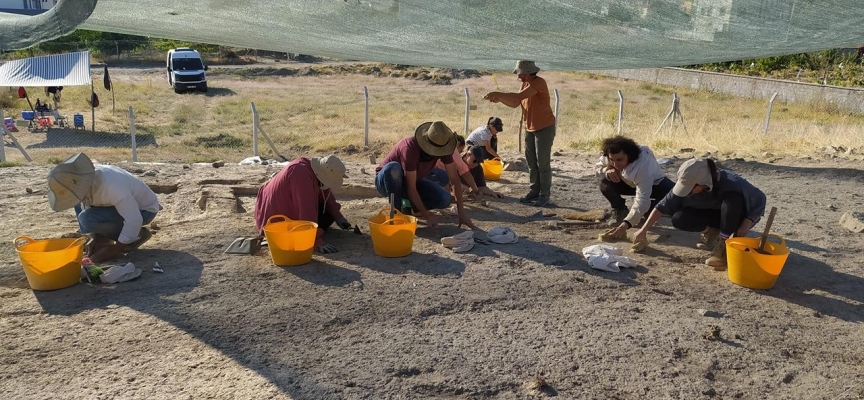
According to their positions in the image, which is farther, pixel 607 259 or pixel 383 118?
pixel 383 118

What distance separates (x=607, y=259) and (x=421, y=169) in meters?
1.73

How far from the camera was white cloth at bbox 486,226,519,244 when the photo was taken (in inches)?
203

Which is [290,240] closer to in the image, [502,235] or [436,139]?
[436,139]

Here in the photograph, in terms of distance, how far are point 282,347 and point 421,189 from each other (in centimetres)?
247

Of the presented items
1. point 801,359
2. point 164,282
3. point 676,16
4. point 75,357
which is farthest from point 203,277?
point 801,359

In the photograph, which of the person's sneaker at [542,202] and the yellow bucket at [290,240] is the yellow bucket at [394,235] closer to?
the yellow bucket at [290,240]

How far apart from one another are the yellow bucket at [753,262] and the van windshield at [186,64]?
75.7 ft

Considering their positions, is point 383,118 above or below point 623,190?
below

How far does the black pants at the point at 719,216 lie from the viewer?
4.45 meters

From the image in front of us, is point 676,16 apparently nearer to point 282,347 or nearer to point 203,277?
point 282,347

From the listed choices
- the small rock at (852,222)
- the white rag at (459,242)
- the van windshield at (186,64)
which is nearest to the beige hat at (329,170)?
the white rag at (459,242)

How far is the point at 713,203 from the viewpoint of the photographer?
4637 mm

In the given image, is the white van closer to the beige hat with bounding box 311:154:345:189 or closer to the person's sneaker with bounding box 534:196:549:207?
the person's sneaker with bounding box 534:196:549:207

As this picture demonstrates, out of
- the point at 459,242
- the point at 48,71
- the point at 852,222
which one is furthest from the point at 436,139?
the point at 48,71
